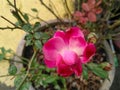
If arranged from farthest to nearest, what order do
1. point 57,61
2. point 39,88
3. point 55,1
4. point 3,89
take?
point 55,1, point 3,89, point 39,88, point 57,61

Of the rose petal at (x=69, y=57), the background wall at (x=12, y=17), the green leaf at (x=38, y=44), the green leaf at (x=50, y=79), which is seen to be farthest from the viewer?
the background wall at (x=12, y=17)

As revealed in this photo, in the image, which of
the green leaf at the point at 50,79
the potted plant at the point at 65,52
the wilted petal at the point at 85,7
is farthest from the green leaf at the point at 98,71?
the wilted petal at the point at 85,7

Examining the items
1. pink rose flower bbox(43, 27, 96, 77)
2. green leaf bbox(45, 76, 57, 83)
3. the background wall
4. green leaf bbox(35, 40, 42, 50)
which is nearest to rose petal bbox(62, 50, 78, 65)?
pink rose flower bbox(43, 27, 96, 77)

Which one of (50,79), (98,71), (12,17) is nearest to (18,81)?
(50,79)

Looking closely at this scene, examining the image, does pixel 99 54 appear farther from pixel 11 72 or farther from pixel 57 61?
pixel 57 61

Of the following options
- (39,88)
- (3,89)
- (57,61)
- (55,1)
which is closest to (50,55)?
(57,61)

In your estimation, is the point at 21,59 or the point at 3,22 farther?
the point at 3,22

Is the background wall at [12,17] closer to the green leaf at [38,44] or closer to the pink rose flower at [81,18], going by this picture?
the pink rose flower at [81,18]

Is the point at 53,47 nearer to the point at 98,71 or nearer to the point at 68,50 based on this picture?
the point at 68,50
